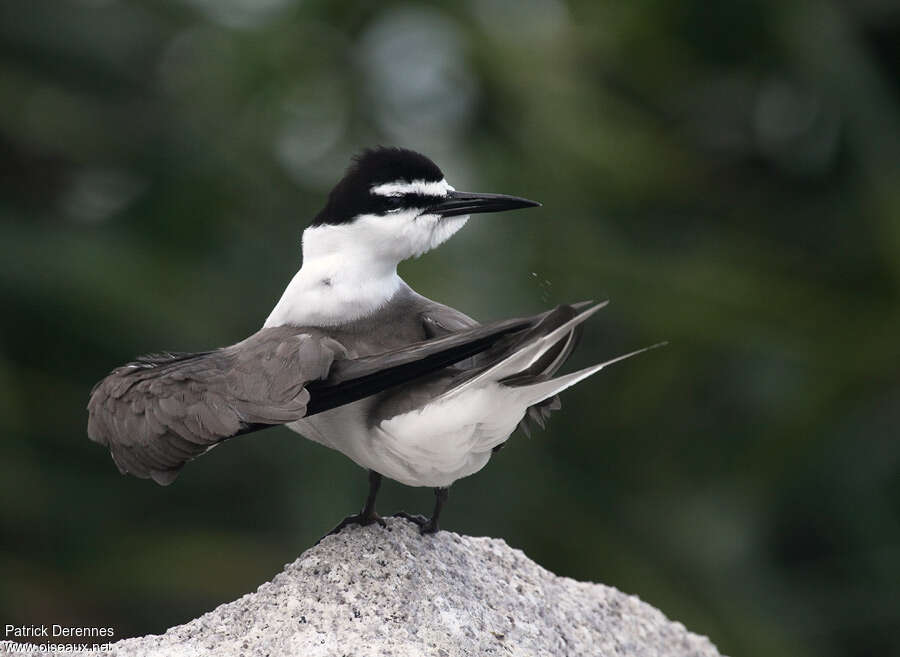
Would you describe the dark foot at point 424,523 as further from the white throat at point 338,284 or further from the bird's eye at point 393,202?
the bird's eye at point 393,202

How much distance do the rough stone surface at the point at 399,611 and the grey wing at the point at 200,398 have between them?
467 millimetres

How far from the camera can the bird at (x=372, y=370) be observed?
3.56 meters

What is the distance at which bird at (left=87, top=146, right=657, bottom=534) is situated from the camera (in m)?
3.56

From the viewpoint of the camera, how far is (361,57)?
9258 millimetres

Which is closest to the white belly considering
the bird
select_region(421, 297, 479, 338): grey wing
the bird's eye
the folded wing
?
the bird

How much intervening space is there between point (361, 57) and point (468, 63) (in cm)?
76

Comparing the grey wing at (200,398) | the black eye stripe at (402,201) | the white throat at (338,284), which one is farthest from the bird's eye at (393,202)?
the grey wing at (200,398)

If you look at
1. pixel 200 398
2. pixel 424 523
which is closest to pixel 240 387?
pixel 200 398

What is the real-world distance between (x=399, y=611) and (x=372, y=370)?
0.78 metres

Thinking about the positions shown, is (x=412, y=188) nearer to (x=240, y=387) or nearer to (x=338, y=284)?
(x=338, y=284)

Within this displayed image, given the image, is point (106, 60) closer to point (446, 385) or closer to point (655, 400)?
point (655, 400)

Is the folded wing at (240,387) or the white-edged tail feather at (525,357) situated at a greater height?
the white-edged tail feather at (525,357)

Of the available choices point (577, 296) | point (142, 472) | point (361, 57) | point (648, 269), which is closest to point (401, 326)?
point (142, 472)

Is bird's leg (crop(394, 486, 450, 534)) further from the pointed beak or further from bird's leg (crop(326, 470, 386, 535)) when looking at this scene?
the pointed beak
